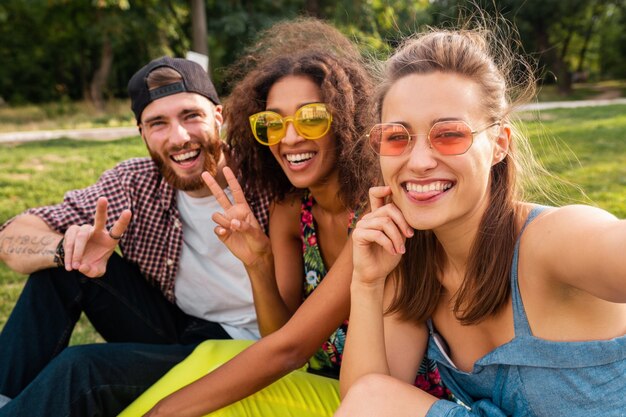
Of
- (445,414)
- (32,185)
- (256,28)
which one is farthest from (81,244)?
(256,28)

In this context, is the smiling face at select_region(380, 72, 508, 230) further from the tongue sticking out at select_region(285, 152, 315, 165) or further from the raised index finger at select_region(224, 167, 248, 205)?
the raised index finger at select_region(224, 167, 248, 205)

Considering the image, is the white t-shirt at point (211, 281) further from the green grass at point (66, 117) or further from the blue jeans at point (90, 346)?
the green grass at point (66, 117)

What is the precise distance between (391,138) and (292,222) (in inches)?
48.0

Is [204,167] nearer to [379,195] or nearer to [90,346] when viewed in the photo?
[90,346]

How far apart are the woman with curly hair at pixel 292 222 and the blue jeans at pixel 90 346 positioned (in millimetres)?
127

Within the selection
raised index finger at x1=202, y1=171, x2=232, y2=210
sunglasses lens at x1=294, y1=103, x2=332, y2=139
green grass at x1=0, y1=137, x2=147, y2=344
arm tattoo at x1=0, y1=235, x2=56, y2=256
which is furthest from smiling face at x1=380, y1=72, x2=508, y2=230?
green grass at x1=0, y1=137, x2=147, y2=344

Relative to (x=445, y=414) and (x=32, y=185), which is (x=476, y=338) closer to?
(x=445, y=414)

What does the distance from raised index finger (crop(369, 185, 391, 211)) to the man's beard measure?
4.49 feet


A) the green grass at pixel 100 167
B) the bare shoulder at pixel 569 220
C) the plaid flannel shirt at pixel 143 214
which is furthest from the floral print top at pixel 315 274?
the green grass at pixel 100 167

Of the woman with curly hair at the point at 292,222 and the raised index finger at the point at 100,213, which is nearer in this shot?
the woman with curly hair at the point at 292,222

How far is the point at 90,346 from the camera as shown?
273 cm

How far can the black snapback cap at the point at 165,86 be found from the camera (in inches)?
136

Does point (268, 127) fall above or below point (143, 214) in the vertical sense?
above

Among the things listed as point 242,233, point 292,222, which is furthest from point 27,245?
point 292,222
